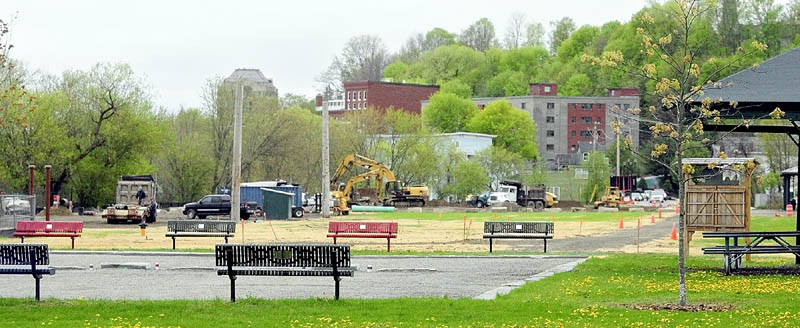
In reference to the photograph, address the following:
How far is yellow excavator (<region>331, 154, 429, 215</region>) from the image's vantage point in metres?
85.0

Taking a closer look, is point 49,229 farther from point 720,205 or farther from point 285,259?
point 285,259

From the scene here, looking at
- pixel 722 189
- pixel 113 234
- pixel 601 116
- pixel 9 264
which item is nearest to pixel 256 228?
pixel 113 234

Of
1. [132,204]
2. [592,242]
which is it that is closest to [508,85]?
[132,204]

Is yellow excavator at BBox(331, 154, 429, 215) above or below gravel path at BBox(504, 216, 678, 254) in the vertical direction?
above

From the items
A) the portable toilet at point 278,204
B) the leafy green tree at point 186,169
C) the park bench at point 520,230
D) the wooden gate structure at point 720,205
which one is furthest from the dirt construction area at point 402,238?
the leafy green tree at point 186,169

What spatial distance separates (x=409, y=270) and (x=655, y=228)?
33.9m

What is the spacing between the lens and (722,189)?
29.3 metres

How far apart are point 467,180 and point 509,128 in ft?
103

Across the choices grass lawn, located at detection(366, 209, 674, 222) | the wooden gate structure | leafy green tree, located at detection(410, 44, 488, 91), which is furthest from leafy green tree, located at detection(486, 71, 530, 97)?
the wooden gate structure

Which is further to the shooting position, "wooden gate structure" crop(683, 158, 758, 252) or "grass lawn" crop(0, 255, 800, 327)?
"wooden gate structure" crop(683, 158, 758, 252)

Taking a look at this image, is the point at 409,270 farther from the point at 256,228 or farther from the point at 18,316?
the point at 256,228

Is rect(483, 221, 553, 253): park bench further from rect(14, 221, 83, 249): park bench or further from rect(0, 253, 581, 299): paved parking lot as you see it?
rect(14, 221, 83, 249): park bench

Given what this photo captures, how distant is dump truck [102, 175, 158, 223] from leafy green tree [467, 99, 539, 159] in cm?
7241

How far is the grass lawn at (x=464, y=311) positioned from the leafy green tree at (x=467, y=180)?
297 ft
